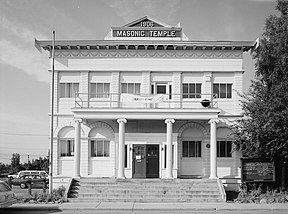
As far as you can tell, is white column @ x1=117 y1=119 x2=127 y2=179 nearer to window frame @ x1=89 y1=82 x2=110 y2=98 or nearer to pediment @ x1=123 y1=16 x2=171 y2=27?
window frame @ x1=89 y1=82 x2=110 y2=98

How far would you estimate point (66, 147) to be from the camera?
2653 cm

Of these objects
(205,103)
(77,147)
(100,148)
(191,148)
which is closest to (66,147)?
(100,148)

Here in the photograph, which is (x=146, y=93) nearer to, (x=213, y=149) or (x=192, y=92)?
(x=192, y=92)

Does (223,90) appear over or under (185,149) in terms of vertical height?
over

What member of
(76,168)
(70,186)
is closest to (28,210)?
(70,186)

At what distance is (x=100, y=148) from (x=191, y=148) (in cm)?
588

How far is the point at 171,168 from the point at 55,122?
8097 millimetres

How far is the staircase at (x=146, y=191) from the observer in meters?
20.8

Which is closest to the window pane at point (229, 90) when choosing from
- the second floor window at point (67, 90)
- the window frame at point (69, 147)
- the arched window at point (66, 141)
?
the second floor window at point (67, 90)

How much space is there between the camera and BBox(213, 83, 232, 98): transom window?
26641mm

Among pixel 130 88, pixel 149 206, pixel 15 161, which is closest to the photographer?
pixel 149 206

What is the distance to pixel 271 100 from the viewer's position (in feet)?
74.1

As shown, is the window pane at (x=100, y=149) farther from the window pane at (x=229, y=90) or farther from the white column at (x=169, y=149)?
the window pane at (x=229, y=90)

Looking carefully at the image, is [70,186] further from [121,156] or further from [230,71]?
[230,71]
